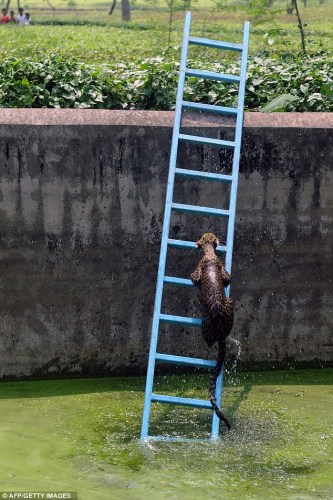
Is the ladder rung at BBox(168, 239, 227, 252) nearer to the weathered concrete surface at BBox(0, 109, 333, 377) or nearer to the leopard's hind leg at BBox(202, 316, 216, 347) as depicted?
the weathered concrete surface at BBox(0, 109, 333, 377)

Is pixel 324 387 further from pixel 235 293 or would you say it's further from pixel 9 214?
pixel 9 214

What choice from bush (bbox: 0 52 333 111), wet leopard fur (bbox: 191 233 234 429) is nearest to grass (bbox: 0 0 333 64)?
bush (bbox: 0 52 333 111)

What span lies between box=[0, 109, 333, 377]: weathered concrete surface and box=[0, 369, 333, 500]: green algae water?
29 cm

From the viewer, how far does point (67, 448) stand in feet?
21.0

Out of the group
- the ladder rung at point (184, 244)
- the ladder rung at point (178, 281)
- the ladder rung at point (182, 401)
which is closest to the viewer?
the ladder rung at point (182, 401)

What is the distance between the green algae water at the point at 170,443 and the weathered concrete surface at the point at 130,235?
0.29 meters

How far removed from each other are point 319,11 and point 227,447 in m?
45.3

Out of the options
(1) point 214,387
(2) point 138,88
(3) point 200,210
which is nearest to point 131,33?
(2) point 138,88

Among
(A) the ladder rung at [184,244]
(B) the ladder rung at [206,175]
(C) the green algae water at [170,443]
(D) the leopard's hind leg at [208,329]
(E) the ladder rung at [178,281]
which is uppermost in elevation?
(B) the ladder rung at [206,175]

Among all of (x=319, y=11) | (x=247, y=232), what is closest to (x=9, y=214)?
(x=247, y=232)

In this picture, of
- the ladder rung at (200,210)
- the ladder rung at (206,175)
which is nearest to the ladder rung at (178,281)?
the ladder rung at (200,210)

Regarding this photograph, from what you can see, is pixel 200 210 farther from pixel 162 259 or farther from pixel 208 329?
pixel 208 329

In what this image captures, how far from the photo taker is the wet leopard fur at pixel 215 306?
6.70 m

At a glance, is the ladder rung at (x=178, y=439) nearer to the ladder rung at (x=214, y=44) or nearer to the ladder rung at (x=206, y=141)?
the ladder rung at (x=206, y=141)
